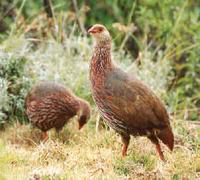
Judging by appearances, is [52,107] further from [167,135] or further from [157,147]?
[167,135]

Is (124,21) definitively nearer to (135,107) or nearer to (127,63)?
(127,63)

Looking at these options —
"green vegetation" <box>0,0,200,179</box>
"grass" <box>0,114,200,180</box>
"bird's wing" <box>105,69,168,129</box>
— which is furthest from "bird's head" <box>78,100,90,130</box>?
"bird's wing" <box>105,69,168,129</box>

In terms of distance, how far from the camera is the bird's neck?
Answer: 814 centimetres

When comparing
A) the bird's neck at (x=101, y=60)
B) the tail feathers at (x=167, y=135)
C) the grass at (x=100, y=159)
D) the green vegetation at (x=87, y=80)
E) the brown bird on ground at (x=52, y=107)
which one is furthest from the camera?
the brown bird on ground at (x=52, y=107)

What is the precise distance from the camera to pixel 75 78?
11.1 meters

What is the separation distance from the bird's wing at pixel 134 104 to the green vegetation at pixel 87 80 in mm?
373

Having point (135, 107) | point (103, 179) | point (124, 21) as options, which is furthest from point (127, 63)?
point (103, 179)

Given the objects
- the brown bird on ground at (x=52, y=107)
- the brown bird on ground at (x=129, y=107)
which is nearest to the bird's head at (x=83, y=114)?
the brown bird on ground at (x=52, y=107)

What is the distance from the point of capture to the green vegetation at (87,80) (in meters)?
7.58

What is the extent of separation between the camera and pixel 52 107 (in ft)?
32.6

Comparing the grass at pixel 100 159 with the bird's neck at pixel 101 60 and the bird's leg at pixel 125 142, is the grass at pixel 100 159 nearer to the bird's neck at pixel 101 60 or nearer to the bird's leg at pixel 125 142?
the bird's leg at pixel 125 142

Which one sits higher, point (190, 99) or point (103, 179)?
point (103, 179)

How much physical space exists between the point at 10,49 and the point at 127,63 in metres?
1.95

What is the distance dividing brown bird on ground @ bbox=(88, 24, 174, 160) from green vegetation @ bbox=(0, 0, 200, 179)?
0.25m
